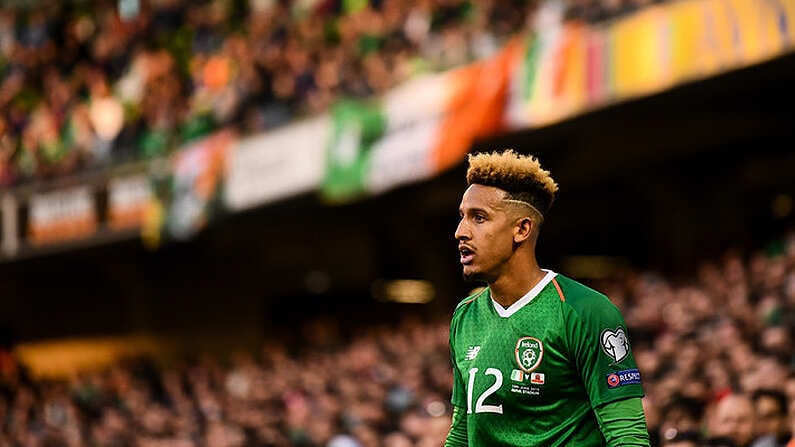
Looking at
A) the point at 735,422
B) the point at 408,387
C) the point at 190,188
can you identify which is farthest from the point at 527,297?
the point at 190,188

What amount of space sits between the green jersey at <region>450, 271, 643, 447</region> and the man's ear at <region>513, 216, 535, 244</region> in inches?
5.3

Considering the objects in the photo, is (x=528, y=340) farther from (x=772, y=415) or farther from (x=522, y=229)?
(x=772, y=415)

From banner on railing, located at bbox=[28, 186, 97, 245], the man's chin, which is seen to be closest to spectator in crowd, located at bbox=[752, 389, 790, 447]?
the man's chin

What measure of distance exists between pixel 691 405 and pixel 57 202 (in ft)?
44.2

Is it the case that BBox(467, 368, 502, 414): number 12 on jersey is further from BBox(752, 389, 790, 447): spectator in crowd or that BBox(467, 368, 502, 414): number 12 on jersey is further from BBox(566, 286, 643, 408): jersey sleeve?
BBox(752, 389, 790, 447): spectator in crowd

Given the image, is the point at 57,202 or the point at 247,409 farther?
the point at 57,202

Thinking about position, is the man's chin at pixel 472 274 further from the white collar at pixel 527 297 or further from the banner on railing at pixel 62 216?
A: the banner on railing at pixel 62 216

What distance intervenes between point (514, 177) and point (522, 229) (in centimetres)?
15

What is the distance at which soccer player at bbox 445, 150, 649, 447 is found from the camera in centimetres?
363

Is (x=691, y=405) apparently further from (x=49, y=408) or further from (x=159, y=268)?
(x=159, y=268)

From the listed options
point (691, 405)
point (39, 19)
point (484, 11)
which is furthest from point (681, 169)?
point (39, 19)

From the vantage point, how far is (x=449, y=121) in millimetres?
13617

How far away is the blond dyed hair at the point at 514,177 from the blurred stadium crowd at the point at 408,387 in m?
2.53

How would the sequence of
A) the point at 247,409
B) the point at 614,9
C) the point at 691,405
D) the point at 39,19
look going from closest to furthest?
the point at 691,405 → the point at 614,9 → the point at 247,409 → the point at 39,19
